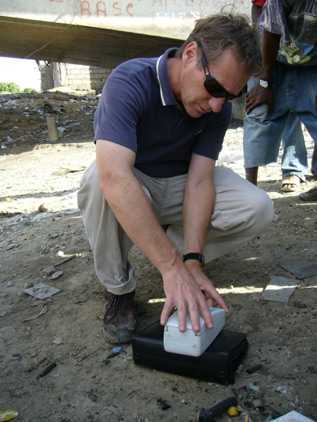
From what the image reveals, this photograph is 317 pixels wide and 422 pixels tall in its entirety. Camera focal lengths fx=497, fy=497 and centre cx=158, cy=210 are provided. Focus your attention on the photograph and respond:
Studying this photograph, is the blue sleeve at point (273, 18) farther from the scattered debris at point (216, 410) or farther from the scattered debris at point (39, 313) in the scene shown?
the scattered debris at point (216, 410)

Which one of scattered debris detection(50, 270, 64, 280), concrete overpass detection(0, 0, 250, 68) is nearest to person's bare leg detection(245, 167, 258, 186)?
scattered debris detection(50, 270, 64, 280)

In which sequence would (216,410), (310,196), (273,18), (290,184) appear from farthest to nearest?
(290,184), (310,196), (273,18), (216,410)

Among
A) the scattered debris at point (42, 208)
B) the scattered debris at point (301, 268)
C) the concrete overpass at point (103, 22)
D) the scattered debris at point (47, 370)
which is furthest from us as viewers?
the concrete overpass at point (103, 22)

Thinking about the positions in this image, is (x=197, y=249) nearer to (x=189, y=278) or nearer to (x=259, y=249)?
(x=189, y=278)

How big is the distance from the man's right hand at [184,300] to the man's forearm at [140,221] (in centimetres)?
6

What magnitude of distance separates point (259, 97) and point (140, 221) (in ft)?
7.23

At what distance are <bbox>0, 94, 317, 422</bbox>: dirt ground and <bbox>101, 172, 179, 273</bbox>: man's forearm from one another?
1.65 ft

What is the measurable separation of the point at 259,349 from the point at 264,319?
0.25m

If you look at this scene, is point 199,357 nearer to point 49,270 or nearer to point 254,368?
point 254,368

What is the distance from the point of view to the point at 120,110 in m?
2.00

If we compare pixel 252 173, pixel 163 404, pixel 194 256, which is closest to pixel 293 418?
pixel 163 404

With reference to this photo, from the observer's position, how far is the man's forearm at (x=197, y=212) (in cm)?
225

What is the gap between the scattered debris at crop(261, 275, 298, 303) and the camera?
251cm

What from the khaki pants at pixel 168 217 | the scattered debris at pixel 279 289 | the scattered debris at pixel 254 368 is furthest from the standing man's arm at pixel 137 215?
the scattered debris at pixel 279 289
